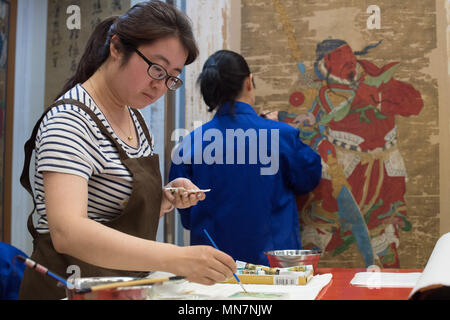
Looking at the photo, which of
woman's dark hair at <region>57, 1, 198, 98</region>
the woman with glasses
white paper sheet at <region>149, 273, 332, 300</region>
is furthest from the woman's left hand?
woman's dark hair at <region>57, 1, 198, 98</region>

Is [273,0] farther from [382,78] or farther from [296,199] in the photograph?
[296,199]

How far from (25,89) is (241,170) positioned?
161 cm

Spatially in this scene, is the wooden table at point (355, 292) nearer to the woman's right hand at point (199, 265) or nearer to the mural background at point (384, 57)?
the woman's right hand at point (199, 265)

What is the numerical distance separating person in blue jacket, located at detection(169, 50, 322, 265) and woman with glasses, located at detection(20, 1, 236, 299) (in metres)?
0.72

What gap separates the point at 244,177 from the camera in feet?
8.03

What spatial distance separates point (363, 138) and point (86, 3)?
193 centimetres

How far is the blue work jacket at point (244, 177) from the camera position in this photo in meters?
2.45

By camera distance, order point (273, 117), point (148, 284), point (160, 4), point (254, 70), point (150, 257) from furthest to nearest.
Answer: point (254, 70), point (273, 117), point (160, 4), point (150, 257), point (148, 284)

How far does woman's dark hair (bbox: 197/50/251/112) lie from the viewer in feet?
8.46

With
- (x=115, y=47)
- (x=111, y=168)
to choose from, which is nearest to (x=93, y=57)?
(x=115, y=47)

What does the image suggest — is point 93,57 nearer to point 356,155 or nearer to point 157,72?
point 157,72

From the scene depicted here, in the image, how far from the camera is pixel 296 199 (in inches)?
117

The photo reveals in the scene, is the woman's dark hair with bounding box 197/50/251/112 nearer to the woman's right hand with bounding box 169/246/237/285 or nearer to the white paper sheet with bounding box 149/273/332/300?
the white paper sheet with bounding box 149/273/332/300

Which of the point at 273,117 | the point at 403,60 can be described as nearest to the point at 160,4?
the point at 273,117
